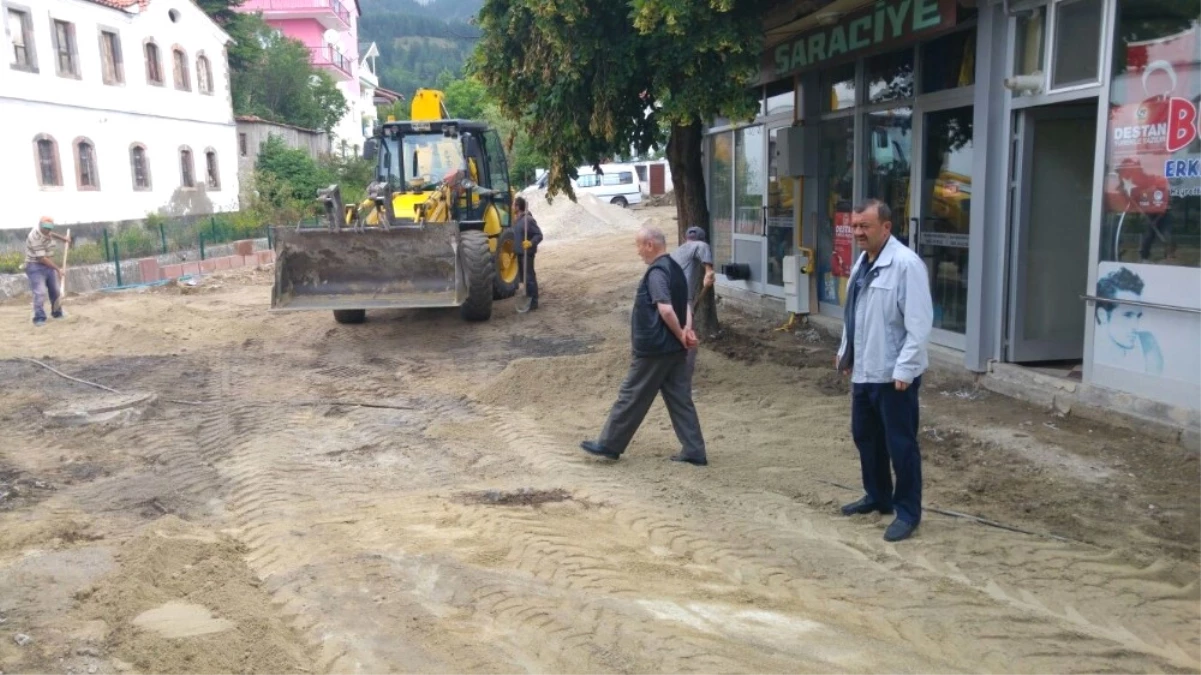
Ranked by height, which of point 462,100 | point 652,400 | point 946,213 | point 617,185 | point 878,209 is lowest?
point 652,400

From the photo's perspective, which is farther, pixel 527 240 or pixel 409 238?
pixel 527 240

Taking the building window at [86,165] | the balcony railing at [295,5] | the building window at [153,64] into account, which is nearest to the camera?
the building window at [86,165]

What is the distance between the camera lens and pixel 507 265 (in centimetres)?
1419

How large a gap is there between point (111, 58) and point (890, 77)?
2458cm

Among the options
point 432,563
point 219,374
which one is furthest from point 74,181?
point 432,563

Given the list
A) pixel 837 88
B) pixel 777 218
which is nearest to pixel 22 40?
pixel 777 218

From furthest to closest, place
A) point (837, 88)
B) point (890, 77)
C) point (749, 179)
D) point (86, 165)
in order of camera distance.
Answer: point (86, 165), point (749, 179), point (837, 88), point (890, 77)

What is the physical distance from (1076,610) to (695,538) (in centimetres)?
184

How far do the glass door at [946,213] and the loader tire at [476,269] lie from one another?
17.5 feet

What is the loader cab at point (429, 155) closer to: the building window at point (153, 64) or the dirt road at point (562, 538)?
the dirt road at point (562, 538)

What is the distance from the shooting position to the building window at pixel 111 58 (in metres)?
26.3

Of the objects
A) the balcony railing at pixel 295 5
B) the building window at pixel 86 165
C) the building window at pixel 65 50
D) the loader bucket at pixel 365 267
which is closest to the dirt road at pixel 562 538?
the loader bucket at pixel 365 267

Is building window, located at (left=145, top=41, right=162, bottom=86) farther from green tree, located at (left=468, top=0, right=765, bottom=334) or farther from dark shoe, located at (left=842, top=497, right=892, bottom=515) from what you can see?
dark shoe, located at (left=842, top=497, right=892, bottom=515)

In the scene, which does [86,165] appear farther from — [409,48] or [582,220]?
[409,48]
